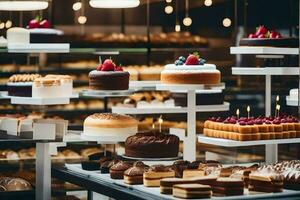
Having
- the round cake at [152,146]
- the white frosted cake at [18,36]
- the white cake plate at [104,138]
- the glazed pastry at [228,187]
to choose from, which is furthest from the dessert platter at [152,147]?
the white frosted cake at [18,36]

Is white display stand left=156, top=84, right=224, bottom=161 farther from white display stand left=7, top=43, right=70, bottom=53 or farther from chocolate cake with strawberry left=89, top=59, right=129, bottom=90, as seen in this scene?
white display stand left=7, top=43, right=70, bottom=53

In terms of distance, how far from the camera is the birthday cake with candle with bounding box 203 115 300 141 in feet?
21.4

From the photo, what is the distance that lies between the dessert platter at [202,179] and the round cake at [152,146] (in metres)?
0.23

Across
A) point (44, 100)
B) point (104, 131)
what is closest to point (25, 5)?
point (44, 100)

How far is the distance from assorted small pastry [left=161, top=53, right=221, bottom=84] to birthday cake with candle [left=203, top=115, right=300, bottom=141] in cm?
37

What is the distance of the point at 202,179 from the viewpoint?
212 inches

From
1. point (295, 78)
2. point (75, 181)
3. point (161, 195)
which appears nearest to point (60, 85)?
point (75, 181)

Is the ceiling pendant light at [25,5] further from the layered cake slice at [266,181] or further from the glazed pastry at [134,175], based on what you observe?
the layered cake slice at [266,181]

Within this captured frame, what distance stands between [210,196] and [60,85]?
8.63ft

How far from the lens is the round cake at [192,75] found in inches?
263

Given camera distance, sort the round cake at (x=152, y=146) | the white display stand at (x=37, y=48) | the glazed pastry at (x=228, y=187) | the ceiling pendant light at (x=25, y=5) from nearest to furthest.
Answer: the glazed pastry at (x=228, y=187), the round cake at (x=152, y=146), the white display stand at (x=37, y=48), the ceiling pendant light at (x=25, y=5)

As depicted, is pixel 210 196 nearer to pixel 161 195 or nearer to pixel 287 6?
pixel 161 195

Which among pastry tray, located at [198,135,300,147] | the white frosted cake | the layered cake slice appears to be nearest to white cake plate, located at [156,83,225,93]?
pastry tray, located at [198,135,300,147]

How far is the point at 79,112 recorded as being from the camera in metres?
11.4
